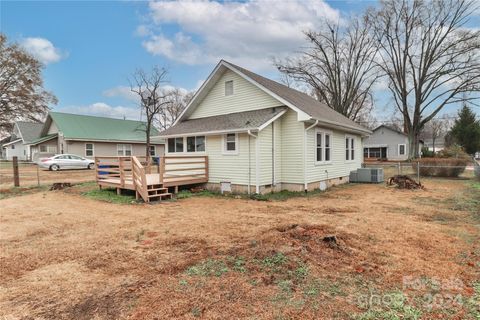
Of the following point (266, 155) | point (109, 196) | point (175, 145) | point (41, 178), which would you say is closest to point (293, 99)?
point (266, 155)

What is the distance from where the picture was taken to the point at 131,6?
482 inches

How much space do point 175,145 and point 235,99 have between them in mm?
3737

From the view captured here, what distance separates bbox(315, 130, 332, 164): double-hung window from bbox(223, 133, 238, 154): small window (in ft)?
12.2

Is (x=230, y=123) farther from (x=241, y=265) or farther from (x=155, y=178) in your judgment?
(x=241, y=265)

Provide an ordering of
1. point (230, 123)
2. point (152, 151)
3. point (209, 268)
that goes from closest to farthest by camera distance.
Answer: point (209, 268), point (230, 123), point (152, 151)

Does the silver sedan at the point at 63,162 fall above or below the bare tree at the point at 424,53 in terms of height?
below

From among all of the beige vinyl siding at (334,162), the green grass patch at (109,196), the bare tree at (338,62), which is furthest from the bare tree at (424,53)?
the green grass patch at (109,196)

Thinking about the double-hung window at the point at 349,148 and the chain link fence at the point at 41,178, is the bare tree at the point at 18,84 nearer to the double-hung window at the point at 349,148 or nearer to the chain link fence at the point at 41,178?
the chain link fence at the point at 41,178

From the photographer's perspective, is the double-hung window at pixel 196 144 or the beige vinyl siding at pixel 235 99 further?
the double-hung window at pixel 196 144

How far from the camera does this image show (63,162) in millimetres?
23484

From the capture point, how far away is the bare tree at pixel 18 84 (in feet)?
103

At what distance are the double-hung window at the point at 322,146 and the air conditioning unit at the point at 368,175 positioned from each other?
3565mm

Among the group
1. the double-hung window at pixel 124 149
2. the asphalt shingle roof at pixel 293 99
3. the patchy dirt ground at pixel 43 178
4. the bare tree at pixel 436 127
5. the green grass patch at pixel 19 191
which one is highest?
the bare tree at pixel 436 127

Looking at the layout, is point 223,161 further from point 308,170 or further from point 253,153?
point 308,170
